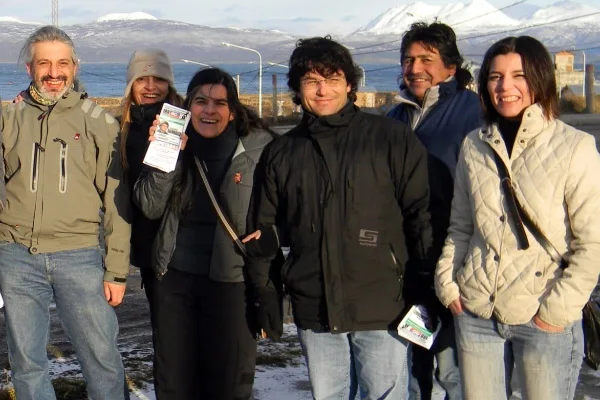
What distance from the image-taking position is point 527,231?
333cm

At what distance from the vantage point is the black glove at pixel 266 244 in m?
3.78

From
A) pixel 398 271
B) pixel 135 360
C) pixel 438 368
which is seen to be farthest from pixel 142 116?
pixel 135 360

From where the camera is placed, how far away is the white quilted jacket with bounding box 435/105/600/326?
10.6 ft

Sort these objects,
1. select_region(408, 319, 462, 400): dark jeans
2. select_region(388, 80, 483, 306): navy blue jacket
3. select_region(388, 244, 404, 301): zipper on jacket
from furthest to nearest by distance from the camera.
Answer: select_region(408, 319, 462, 400): dark jeans → select_region(388, 80, 483, 306): navy blue jacket → select_region(388, 244, 404, 301): zipper on jacket

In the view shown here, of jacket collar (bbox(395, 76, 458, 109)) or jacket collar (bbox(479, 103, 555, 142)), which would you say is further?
jacket collar (bbox(395, 76, 458, 109))

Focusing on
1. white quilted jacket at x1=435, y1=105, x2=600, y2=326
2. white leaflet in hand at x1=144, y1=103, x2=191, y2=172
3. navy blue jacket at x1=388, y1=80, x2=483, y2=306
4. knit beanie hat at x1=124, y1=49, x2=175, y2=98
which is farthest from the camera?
knit beanie hat at x1=124, y1=49, x2=175, y2=98

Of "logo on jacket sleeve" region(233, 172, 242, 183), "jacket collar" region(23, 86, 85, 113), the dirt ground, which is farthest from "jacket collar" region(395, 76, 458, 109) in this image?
the dirt ground

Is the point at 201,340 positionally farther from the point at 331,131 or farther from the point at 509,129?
the point at 509,129

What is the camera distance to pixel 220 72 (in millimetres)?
4312

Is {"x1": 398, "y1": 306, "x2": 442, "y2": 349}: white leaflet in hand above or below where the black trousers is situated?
above

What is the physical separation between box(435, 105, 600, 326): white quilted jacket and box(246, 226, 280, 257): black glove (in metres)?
0.73

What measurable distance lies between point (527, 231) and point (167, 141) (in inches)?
64.9

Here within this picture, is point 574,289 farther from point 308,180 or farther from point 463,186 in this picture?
point 308,180

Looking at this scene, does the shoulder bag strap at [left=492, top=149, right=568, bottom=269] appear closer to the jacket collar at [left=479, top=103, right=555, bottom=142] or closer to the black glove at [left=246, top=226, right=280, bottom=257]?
the jacket collar at [left=479, top=103, right=555, bottom=142]
